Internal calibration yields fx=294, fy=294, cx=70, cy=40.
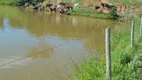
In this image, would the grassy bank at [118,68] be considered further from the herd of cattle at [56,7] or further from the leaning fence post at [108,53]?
the herd of cattle at [56,7]

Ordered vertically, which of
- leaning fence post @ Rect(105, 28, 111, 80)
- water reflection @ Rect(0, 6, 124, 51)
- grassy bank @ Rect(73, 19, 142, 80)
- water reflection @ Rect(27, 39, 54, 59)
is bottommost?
water reflection @ Rect(0, 6, 124, 51)

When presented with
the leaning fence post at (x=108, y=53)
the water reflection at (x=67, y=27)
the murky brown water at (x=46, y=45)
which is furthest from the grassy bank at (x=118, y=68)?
the water reflection at (x=67, y=27)

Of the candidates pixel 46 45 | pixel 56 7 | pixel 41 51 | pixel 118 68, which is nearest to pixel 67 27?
pixel 46 45

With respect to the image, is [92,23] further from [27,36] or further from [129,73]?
[129,73]

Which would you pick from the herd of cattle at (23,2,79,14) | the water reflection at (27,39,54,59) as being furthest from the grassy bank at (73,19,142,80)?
the herd of cattle at (23,2,79,14)

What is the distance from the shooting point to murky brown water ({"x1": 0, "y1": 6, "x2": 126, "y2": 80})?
888 centimetres

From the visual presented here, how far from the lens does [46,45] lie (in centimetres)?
1260

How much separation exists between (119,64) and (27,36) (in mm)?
8281

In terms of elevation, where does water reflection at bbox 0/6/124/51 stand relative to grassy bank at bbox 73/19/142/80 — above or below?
below

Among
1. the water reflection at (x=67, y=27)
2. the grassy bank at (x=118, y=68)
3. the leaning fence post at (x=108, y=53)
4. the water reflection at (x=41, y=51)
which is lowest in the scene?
the water reflection at (x=67, y=27)

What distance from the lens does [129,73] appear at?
654 centimetres

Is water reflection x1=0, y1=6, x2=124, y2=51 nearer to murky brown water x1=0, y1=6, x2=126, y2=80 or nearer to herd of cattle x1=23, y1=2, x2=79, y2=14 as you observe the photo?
murky brown water x1=0, y1=6, x2=126, y2=80

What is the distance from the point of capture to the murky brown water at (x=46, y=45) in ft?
29.1

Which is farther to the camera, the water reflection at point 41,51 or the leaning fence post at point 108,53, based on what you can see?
the water reflection at point 41,51
